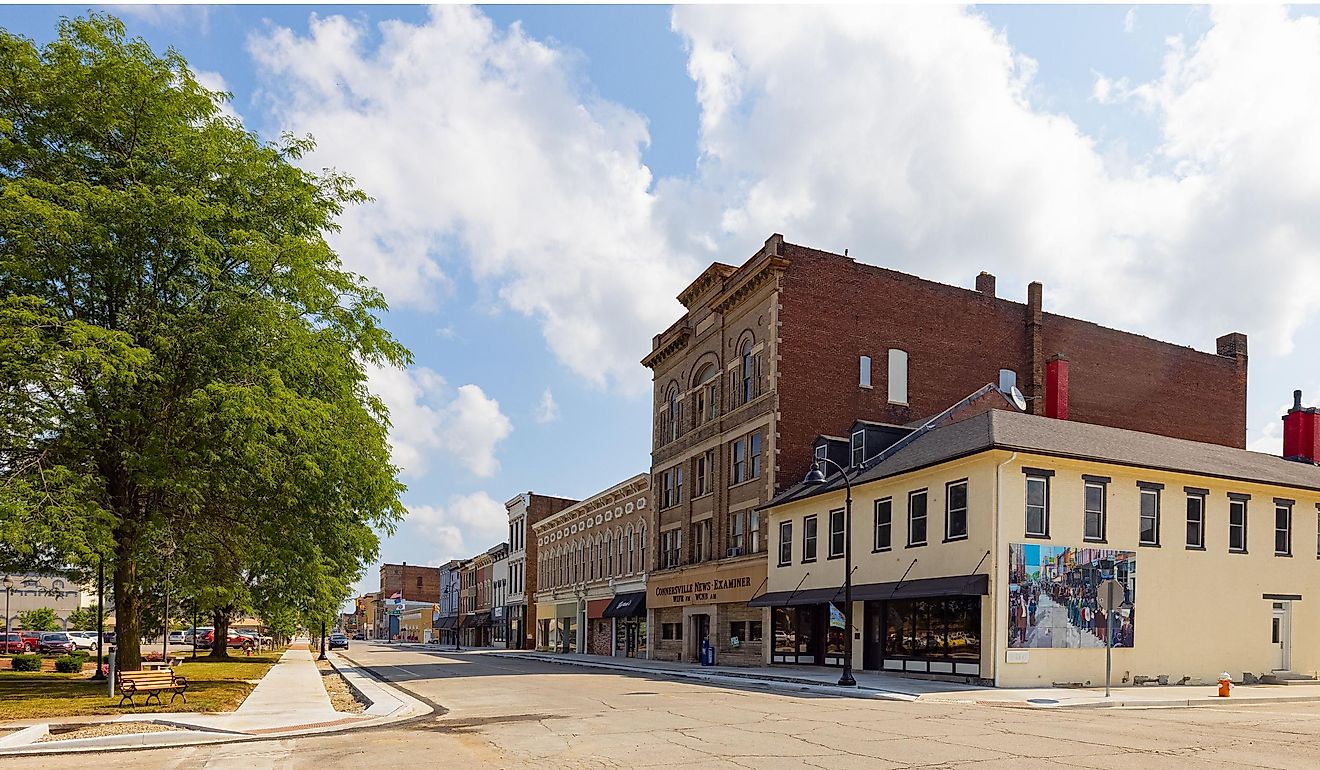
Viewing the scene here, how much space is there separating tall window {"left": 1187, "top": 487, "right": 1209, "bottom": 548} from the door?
161 inches

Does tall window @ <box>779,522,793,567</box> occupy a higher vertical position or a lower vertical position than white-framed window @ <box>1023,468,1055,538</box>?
lower

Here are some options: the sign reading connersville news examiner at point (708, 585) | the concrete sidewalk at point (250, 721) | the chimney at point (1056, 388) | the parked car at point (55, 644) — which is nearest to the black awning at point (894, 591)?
the sign reading connersville news examiner at point (708, 585)

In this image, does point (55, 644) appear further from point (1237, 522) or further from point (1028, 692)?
point (1237, 522)

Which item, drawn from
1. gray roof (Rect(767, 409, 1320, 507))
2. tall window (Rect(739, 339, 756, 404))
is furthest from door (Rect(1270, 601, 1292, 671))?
tall window (Rect(739, 339, 756, 404))

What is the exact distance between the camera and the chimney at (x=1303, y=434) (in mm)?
41375

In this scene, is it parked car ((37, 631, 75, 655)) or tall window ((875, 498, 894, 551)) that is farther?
parked car ((37, 631, 75, 655))

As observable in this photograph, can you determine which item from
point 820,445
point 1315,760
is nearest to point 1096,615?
point 820,445

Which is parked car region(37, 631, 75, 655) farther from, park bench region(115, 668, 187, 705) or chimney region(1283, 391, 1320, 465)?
chimney region(1283, 391, 1320, 465)

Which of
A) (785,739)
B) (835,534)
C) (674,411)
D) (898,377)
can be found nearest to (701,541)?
(674,411)

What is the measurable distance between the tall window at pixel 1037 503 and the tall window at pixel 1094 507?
140cm

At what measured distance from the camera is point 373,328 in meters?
26.6

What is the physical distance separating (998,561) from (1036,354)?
2346cm

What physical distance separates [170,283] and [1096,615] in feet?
81.6

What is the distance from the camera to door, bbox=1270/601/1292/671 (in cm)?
3266
